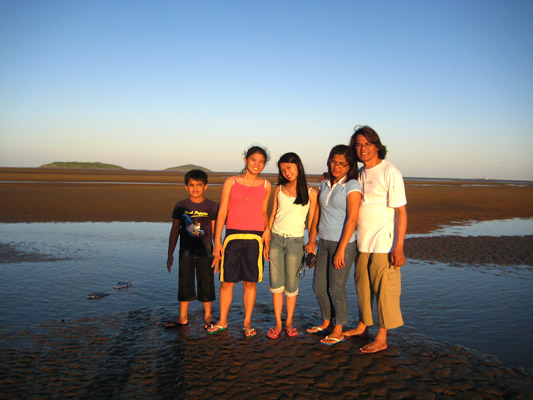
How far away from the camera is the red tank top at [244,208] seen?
4.41 meters

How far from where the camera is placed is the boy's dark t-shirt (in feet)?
15.3

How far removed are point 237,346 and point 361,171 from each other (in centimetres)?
235

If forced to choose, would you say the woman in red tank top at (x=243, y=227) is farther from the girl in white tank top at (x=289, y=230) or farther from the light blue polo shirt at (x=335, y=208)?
the light blue polo shirt at (x=335, y=208)

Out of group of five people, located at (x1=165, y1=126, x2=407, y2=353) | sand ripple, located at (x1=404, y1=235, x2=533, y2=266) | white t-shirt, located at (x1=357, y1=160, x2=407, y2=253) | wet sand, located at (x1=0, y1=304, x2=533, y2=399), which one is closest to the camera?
wet sand, located at (x1=0, y1=304, x2=533, y2=399)

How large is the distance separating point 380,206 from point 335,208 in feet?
1.57

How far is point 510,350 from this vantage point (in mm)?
4203

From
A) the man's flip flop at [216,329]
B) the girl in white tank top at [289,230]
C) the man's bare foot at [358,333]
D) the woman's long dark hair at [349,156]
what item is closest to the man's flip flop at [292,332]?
the girl in white tank top at [289,230]

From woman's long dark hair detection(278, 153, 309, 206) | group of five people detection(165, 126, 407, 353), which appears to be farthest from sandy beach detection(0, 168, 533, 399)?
woman's long dark hair detection(278, 153, 309, 206)

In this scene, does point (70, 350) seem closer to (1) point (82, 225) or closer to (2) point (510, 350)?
(2) point (510, 350)

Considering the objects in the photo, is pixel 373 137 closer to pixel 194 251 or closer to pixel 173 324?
pixel 194 251

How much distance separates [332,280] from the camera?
430 centimetres

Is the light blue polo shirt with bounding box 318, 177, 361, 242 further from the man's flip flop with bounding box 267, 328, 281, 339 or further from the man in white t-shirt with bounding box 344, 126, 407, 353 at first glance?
the man's flip flop with bounding box 267, 328, 281, 339

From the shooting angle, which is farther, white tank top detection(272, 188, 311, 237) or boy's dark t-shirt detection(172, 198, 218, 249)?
boy's dark t-shirt detection(172, 198, 218, 249)

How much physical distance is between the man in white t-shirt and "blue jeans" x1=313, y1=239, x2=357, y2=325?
14 cm
